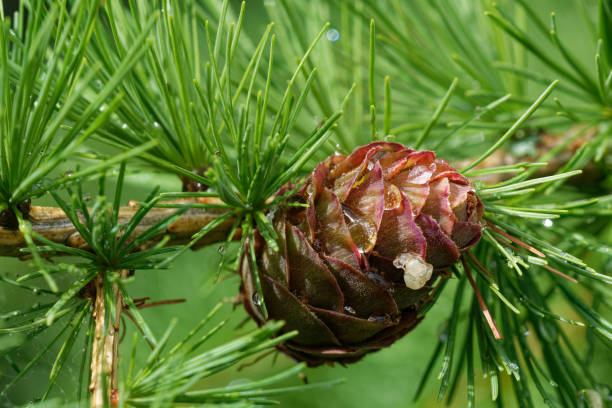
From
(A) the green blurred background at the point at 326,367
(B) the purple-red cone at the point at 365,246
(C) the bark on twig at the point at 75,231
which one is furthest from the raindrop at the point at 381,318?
(A) the green blurred background at the point at 326,367

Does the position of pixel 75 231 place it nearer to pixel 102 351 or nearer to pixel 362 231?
pixel 102 351

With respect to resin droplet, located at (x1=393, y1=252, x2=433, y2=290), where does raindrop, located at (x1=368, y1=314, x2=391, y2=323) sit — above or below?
below

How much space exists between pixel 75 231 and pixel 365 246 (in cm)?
28

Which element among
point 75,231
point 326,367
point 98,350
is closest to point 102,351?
point 98,350

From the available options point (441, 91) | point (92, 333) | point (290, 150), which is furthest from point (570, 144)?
point (92, 333)

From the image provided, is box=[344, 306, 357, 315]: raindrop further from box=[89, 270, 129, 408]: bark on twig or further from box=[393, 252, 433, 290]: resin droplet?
box=[89, 270, 129, 408]: bark on twig

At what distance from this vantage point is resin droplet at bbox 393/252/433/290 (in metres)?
0.49

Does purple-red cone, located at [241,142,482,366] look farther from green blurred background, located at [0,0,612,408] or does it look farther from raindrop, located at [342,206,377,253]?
green blurred background, located at [0,0,612,408]

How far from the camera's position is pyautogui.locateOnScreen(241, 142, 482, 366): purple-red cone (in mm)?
503

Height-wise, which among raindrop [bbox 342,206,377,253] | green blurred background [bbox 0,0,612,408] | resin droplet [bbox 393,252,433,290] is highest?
raindrop [bbox 342,206,377,253]

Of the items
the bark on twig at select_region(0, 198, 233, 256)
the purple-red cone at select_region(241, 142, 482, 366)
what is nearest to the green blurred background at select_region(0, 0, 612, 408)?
the bark on twig at select_region(0, 198, 233, 256)

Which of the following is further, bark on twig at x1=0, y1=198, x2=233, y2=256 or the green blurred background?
the green blurred background

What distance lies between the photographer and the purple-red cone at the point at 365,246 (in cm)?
50

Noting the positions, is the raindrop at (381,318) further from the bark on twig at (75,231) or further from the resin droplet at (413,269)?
the bark on twig at (75,231)
